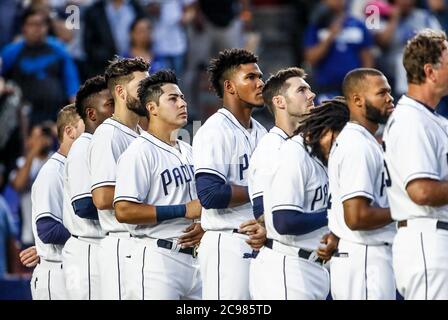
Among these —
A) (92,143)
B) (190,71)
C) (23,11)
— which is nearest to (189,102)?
(190,71)

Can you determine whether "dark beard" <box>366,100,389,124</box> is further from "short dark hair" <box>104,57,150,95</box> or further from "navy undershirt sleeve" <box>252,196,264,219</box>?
"short dark hair" <box>104,57,150,95</box>

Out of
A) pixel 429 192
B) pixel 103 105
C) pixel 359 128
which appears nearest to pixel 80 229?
pixel 103 105

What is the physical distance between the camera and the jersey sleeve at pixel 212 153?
28.3 feet

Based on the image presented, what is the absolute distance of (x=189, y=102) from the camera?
49.2 feet

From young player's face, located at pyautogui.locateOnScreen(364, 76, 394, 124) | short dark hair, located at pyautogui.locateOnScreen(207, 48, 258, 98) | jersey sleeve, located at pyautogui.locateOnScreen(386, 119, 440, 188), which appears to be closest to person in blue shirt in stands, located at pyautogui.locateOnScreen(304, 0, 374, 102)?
short dark hair, located at pyautogui.locateOnScreen(207, 48, 258, 98)

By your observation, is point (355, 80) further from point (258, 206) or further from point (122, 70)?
point (122, 70)

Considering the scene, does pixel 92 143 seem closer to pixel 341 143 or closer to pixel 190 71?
pixel 341 143

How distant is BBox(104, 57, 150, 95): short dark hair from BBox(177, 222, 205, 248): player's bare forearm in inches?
48.4

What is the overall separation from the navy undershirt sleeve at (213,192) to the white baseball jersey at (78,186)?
1.05 m

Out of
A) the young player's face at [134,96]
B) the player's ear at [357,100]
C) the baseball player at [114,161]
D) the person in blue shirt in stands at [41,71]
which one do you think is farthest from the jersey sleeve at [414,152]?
the person in blue shirt in stands at [41,71]

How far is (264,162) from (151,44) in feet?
22.0

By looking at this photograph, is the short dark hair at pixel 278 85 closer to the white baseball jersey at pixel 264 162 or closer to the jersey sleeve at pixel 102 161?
the white baseball jersey at pixel 264 162

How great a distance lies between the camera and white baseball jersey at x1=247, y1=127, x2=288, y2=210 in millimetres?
8141

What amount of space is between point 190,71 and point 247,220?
6562mm
